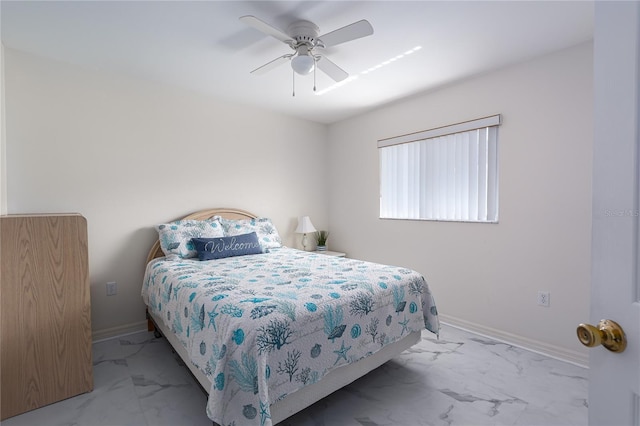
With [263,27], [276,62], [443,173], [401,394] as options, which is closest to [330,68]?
[276,62]

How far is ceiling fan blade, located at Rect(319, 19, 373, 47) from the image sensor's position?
1783 millimetres

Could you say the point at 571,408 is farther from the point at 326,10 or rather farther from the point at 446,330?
the point at 326,10

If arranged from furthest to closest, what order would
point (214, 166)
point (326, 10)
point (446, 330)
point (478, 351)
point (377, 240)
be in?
point (377, 240)
point (214, 166)
point (446, 330)
point (478, 351)
point (326, 10)

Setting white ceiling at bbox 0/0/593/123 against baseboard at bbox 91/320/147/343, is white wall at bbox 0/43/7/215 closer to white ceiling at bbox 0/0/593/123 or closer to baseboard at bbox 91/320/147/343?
white ceiling at bbox 0/0/593/123

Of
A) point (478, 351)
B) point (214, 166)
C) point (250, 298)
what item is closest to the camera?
point (250, 298)

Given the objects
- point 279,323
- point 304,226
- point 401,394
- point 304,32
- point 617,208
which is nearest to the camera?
point 617,208

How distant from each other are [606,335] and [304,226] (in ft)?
11.5

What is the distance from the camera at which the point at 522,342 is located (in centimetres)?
260

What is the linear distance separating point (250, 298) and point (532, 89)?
2768 mm

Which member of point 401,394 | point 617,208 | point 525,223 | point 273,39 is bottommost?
point 401,394

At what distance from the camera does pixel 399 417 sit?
5.68 ft

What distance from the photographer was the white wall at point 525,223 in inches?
91.6

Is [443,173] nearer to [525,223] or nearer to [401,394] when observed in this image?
[525,223]

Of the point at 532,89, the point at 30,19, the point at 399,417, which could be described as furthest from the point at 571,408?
the point at 30,19
